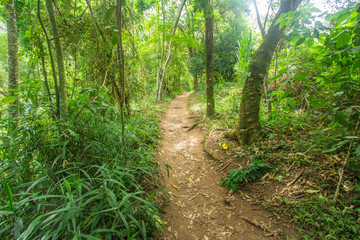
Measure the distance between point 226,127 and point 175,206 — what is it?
2514 millimetres

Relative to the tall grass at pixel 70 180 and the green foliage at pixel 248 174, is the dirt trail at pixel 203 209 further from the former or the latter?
the tall grass at pixel 70 180

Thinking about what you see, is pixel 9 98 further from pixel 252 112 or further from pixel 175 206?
pixel 252 112

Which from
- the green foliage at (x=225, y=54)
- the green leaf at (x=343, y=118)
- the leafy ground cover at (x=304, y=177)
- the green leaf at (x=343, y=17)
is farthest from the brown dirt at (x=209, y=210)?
the green foliage at (x=225, y=54)

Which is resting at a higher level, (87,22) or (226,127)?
(87,22)

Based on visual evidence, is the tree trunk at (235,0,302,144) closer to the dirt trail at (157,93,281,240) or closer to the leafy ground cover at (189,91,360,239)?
the leafy ground cover at (189,91,360,239)

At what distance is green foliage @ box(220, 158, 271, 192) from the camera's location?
2.36m

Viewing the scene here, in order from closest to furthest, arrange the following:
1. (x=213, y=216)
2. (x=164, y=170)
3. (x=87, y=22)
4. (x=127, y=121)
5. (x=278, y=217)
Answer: (x=278, y=217) → (x=213, y=216) → (x=87, y=22) → (x=164, y=170) → (x=127, y=121)

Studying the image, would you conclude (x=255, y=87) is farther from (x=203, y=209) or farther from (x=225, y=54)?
(x=225, y=54)

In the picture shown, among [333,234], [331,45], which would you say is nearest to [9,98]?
[331,45]

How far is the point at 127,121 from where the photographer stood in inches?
136

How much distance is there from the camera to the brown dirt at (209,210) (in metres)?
1.79

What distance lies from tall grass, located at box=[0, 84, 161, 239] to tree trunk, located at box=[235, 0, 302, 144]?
2.23 meters

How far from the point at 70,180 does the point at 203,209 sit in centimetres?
177

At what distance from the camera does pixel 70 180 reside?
65.4 inches
